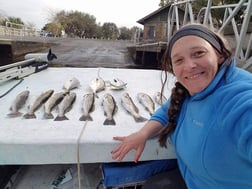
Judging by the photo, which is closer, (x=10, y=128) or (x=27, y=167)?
(x=10, y=128)

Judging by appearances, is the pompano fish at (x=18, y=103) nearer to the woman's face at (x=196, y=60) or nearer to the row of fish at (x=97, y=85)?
the row of fish at (x=97, y=85)

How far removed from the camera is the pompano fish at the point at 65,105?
7.68 feet

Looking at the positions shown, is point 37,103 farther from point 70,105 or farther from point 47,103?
point 70,105

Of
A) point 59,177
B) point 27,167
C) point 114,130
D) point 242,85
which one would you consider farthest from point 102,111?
point 242,85

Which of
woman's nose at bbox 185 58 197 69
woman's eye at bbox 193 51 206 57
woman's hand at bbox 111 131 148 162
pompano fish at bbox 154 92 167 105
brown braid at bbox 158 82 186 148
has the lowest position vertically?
woman's hand at bbox 111 131 148 162

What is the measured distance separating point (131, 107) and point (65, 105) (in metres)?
0.66

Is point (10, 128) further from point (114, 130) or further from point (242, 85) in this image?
point (242, 85)

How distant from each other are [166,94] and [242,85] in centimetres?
200

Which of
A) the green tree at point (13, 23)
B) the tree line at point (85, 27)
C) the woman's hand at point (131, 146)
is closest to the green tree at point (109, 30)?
the tree line at point (85, 27)

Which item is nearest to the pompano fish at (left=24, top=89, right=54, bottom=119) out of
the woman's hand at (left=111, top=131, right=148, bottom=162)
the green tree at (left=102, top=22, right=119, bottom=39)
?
the woman's hand at (left=111, top=131, right=148, bottom=162)

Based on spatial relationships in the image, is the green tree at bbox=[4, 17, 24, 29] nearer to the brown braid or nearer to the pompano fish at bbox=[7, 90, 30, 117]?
the pompano fish at bbox=[7, 90, 30, 117]

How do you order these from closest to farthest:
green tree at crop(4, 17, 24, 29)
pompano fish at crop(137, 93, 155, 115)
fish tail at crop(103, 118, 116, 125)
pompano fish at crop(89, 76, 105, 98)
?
fish tail at crop(103, 118, 116, 125)
pompano fish at crop(137, 93, 155, 115)
pompano fish at crop(89, 76, 105, 98)
green tree at crop(4, 17, 24, 29)

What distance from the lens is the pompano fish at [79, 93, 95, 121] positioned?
92.5 inches

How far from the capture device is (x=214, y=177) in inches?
48.4
